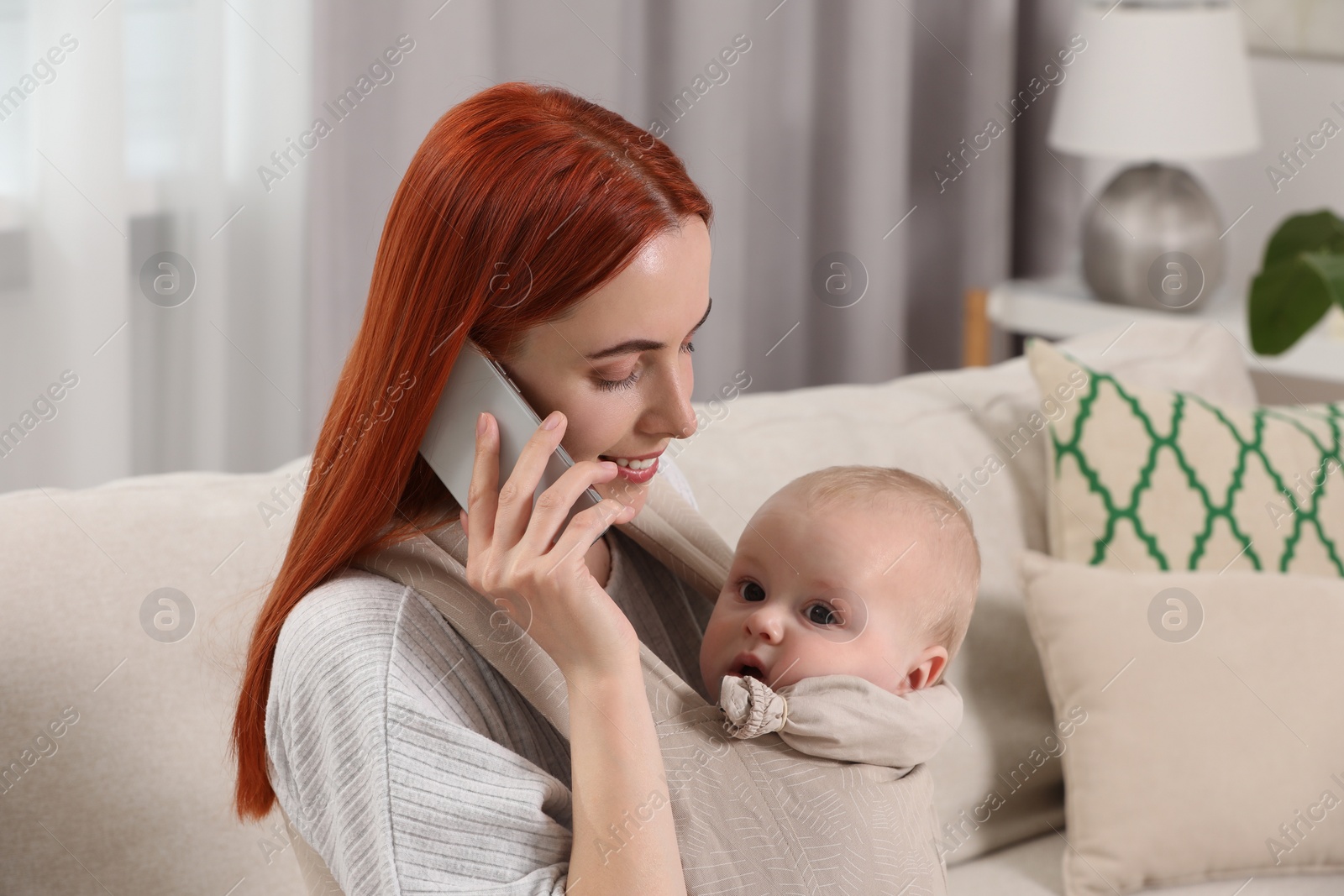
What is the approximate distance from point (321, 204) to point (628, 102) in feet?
2.42

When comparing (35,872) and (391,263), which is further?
(35,872)

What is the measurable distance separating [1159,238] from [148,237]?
213 cm

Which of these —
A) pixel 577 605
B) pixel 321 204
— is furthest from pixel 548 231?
pixel 321 204

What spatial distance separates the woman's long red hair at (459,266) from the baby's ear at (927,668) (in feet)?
1.59

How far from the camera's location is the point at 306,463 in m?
1.35

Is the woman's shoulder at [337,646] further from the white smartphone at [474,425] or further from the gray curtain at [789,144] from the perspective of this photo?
the gray curtain at [789,144]

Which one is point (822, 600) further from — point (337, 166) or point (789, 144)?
point (789, 144)

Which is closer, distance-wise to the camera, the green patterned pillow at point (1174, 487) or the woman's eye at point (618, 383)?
the woman's eye at point (618, 383)

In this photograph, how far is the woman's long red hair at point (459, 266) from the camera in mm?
902

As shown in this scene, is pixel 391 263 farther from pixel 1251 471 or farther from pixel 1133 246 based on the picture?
pixel 1133 246

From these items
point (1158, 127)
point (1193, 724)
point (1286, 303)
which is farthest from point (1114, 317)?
point (1193, 724)

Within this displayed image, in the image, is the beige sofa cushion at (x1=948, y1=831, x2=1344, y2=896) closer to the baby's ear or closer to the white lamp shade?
the baby's ear

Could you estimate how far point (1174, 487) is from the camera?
1646 mm

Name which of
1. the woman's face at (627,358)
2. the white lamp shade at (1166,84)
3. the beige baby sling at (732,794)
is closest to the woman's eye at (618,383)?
the woman's face at (627,358)
